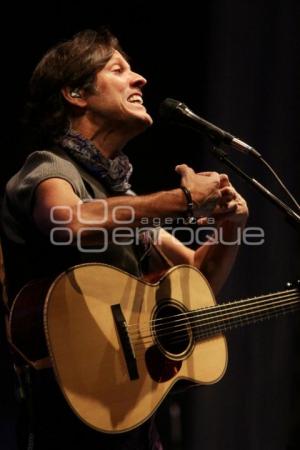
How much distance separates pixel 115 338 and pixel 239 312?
1.62 ft

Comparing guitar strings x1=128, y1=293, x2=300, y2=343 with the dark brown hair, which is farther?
the dark brown hair

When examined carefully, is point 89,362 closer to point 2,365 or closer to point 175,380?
point 175,380

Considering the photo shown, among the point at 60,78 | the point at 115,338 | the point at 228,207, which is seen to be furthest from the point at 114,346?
the point at 60,78

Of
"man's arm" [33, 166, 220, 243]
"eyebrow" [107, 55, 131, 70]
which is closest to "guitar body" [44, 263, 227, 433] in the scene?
"man's arm" [33, 166, 220, 243]

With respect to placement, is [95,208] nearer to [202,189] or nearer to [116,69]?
[202,189]

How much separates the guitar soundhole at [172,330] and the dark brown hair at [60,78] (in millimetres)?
679

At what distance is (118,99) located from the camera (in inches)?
75.1

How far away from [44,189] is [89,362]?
1.48 feet

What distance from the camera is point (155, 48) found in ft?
10.0

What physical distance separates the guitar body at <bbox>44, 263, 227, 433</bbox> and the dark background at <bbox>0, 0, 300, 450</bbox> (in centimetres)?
128

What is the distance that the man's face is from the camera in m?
1.90

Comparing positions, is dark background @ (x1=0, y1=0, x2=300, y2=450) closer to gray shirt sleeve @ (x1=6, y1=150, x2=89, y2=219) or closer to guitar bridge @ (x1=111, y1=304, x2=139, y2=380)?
gray shirt sleeve @ (x1=6, y1=150, x2=89, y2=219)

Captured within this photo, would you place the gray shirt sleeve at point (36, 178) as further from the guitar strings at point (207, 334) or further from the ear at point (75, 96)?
the guitar strings at point (207, 334)

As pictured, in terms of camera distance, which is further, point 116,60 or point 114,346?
point 116,60
